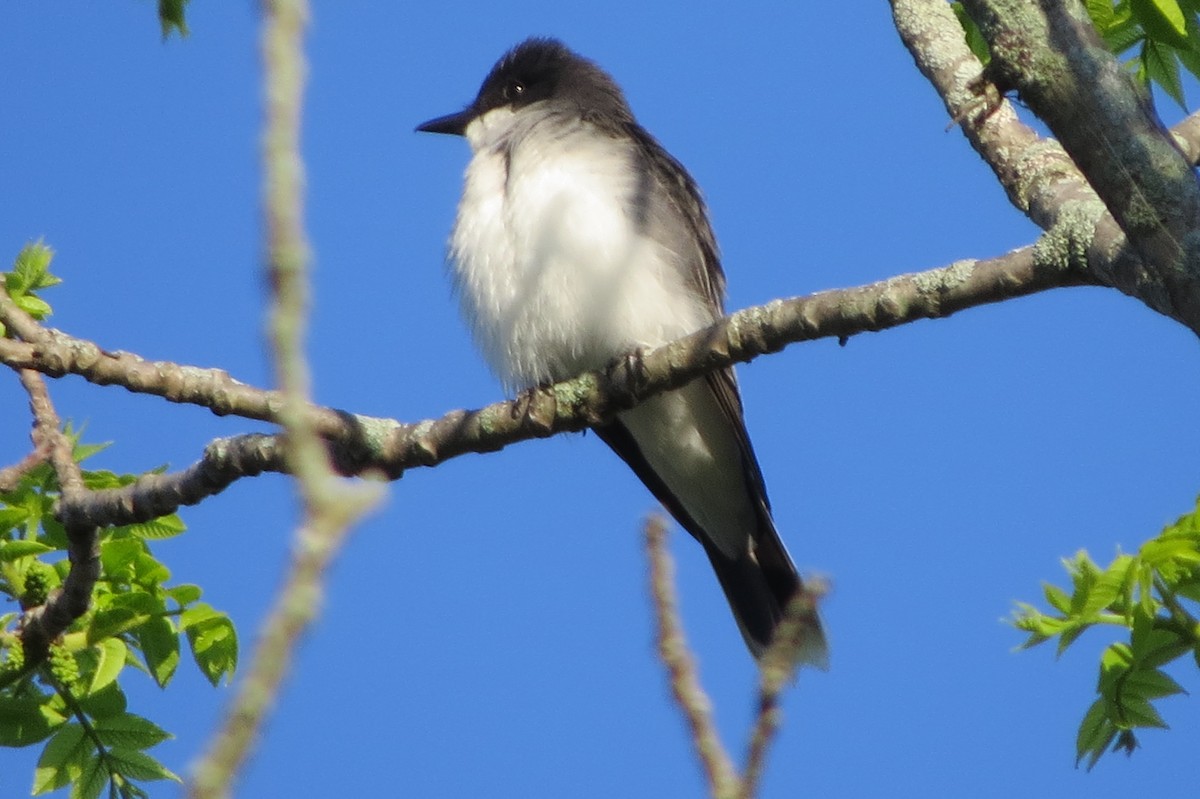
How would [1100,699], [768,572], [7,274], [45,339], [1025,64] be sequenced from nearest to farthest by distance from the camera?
[1025,64], [1100,699], [45,339], [7,274], [768,572]

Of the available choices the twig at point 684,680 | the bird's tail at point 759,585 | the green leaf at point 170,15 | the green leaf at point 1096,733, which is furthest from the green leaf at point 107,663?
the twig at point 684,680

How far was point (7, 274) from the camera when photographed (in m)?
4.32

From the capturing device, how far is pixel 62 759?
4004 mm

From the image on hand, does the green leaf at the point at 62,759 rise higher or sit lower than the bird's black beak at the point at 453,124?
lower

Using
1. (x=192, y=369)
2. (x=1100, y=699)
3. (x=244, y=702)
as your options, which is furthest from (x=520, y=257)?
(x=244, y=702)

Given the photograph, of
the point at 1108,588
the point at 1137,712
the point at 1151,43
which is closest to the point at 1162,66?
the point at 1151,43

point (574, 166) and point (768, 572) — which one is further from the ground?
point (574, 166)

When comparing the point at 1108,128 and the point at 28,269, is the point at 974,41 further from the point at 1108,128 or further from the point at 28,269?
the point at 28,269

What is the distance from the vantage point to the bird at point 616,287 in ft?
18.4

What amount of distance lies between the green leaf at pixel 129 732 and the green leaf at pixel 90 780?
0.20 feet

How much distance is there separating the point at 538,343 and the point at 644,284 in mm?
463

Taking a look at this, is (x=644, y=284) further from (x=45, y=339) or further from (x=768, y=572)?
(x=45, y=339)

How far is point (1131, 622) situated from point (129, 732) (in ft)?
8.48

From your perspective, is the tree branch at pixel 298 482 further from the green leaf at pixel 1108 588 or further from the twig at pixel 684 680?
the green leaf at pixel 1108 588
